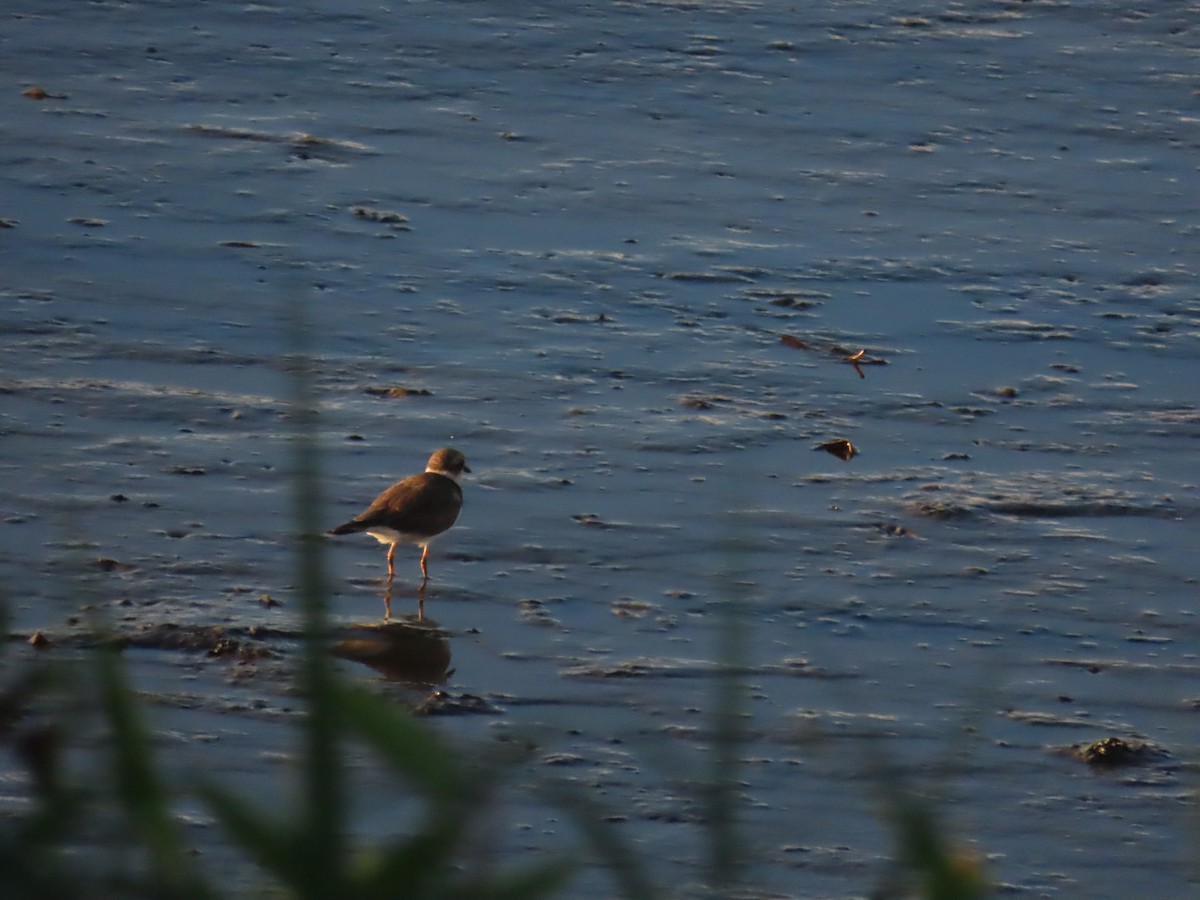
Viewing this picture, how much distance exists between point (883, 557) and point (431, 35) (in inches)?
264

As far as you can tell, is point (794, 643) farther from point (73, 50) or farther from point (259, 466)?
point (73, 50)

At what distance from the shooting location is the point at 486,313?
8.48 m

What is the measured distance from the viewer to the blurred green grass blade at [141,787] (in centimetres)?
162

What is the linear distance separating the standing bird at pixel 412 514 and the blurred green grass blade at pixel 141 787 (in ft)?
14.6

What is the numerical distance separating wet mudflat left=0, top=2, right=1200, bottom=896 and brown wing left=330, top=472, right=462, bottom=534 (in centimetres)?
21

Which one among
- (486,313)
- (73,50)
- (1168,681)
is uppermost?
(73,50)

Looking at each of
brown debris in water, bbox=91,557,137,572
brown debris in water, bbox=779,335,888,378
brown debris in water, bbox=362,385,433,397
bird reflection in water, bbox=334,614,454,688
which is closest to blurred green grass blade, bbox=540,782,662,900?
bird reflection in water, bbox=334,614,454,688

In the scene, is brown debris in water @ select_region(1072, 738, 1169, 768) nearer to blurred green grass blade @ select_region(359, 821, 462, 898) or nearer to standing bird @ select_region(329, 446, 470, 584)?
standing bird @ select_region(329, 446, 470, 584)

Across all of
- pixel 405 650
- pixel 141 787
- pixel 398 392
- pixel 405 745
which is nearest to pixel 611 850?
pixel 405 745

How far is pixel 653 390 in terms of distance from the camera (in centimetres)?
787

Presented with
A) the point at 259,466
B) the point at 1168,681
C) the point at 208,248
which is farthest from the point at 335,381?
the point at 1168,681

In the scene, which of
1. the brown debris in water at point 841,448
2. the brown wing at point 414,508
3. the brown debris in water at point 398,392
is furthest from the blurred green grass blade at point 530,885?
the brown debris in water at point 398,392

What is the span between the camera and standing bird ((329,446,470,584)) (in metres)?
6.14

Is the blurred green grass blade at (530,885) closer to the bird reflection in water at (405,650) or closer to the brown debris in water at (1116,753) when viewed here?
the bird reflection in water at (405,650)
